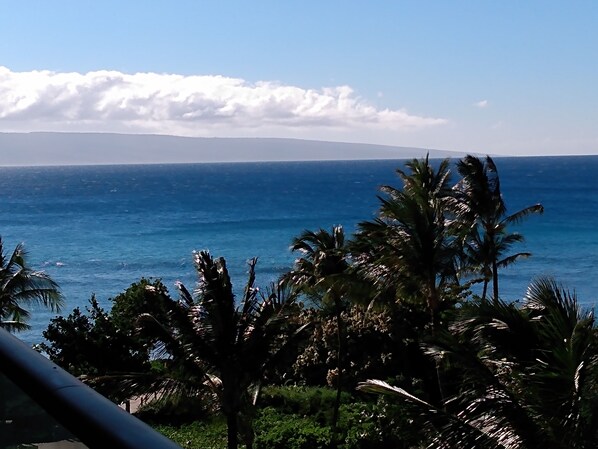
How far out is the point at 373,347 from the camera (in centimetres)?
2798

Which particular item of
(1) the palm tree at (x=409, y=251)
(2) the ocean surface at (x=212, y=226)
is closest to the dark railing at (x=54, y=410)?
Answer: (1) the palm tree at (x=409, y=251)

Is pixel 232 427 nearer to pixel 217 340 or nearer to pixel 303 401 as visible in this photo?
pixel 217 340

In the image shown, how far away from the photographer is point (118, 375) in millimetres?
16125

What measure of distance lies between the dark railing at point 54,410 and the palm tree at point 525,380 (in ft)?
29.3

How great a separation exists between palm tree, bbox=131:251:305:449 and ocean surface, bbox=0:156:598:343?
31.3 meters

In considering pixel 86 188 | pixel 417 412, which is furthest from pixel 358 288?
pixel 86 188

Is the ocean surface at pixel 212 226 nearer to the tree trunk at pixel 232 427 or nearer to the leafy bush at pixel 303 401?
the leafy bush at pixel 303 401

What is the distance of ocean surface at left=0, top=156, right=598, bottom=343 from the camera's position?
2613 inches

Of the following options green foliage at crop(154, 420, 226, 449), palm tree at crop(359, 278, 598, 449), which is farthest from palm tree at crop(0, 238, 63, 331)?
palm tree at crop(359, 278, 598, 449)

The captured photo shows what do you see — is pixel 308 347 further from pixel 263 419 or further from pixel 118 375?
pixel 118 375

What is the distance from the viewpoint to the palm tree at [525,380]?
31.4ft

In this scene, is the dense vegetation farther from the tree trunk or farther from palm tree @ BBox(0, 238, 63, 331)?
palm tree @ BBox(0, 238, 63, 331)

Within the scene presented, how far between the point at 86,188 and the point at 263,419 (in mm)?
154742

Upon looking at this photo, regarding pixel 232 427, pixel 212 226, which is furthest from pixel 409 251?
pixel 212 226
